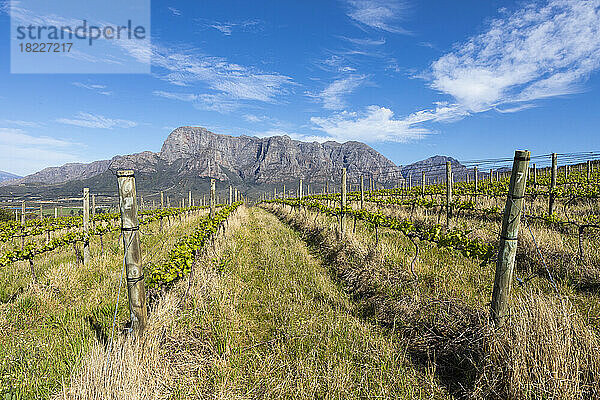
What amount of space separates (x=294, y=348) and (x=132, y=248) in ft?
7.40

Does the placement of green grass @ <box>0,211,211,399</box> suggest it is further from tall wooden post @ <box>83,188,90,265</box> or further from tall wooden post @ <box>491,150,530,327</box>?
tall wooden post @ <box>491,150,530,327</box>

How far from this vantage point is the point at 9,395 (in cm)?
251

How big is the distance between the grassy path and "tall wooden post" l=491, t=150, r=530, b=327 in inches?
44.7

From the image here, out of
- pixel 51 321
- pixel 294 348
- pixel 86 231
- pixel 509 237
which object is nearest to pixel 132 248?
pixel 294 348

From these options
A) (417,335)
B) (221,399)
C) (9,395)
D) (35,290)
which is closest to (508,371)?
(417,335)

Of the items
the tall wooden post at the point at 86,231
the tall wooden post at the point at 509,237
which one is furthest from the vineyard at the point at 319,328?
the tall wooden post at the point at 86,231

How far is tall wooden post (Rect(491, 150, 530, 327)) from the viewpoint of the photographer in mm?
2912

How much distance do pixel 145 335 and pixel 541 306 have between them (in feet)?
14.0

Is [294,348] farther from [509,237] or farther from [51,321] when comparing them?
[51,321]

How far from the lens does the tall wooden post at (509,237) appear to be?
2.91 meters

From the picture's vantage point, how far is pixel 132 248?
295cm

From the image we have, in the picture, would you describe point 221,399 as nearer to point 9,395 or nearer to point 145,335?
point 145,335

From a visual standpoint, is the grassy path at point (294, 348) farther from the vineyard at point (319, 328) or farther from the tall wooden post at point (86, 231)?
the tall wooden post at point (86, 231)

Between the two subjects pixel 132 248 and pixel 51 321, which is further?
pixel 51 321
